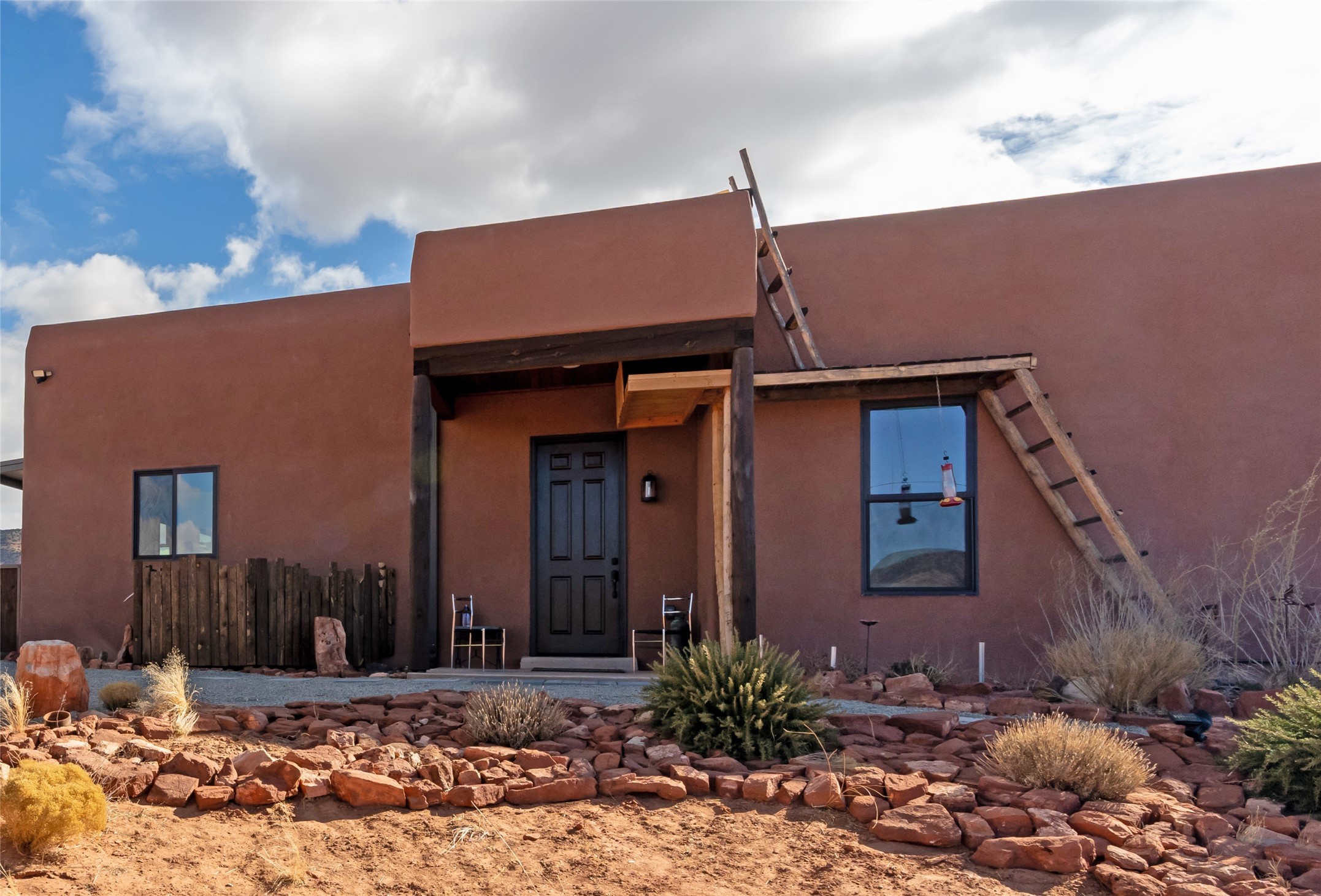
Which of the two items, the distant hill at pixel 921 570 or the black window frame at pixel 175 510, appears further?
the black window frame at pixel 175 510

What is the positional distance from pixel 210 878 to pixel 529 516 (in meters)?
6.41

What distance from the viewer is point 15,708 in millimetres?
5430

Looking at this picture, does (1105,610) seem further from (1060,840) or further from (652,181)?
(652,181)

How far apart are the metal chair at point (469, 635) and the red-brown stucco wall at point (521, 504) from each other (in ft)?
0.35

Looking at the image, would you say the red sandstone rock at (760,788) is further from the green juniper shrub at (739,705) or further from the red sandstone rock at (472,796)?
the red sandstone rock at (472,796)

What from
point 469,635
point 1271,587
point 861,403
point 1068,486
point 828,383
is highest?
point 828,383

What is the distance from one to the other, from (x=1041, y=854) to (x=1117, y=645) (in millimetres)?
3088

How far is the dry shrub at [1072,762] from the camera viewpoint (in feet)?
14.6

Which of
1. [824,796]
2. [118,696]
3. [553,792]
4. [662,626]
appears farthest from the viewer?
[662,626]

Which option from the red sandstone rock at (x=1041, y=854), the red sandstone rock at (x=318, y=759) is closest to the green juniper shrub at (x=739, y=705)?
the red sandstone rock at (x=1041, y=854)

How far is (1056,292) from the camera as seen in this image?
8.55 m

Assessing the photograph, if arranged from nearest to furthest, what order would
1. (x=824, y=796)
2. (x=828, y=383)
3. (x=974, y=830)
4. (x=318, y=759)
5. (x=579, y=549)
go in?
(x=974, y=830) → (x=824, y=796) → (x=318, y=759) → (x=828, y=383) → (x=579, y=549)

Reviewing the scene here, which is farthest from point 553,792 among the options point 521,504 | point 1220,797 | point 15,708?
point 521,504

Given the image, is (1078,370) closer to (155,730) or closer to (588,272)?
(588,272)
